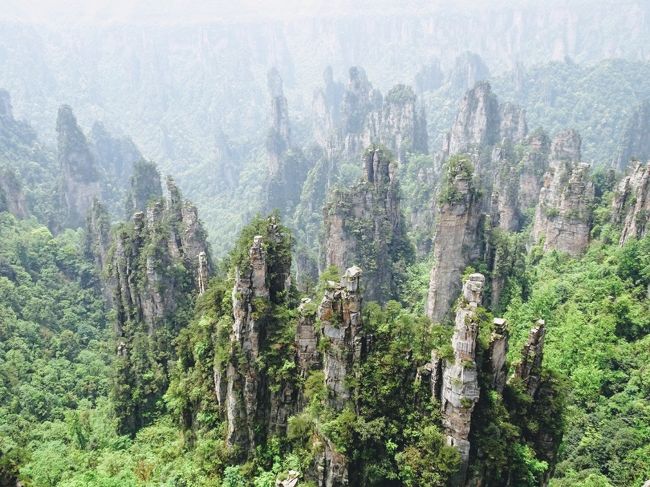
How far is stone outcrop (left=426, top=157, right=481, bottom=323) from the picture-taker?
4281 centimetres

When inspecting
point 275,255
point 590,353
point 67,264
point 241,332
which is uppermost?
point 275,255

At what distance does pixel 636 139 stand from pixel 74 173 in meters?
89.4

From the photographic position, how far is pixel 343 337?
2242cm

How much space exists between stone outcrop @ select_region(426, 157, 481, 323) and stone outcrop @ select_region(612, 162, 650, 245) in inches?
386

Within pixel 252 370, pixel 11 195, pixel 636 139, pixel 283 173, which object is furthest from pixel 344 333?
pixel 636 139

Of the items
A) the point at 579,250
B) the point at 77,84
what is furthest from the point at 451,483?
the point at 77,84

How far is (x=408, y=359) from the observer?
2278 cm

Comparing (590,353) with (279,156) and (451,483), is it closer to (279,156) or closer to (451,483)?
(451,483)

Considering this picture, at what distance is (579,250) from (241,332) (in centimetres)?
3191

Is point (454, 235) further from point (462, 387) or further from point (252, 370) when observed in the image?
point (462, 387)

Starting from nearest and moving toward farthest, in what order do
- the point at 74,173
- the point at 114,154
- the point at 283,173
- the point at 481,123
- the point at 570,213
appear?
1. the point at 570,213
2. the point at 74,173
3. the point at 481,123
4. the point at 283,173
5. the point at 114,154

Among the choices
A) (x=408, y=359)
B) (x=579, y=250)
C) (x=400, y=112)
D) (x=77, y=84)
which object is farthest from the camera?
(x=77, y=84)

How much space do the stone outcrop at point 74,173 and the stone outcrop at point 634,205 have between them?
213ft

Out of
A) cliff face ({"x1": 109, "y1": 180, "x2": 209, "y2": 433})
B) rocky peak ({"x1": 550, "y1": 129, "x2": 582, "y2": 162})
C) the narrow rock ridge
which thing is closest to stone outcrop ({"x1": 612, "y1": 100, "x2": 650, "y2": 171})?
rocky peak ({"x1": 550, "y1": 129, "x2": 582, "y2": 162})
